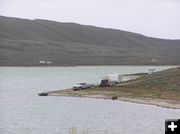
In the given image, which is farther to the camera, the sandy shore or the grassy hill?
the grassy hill

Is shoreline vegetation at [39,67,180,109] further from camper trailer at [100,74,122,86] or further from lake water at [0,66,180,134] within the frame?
camper trailer at [100,74,122,86]

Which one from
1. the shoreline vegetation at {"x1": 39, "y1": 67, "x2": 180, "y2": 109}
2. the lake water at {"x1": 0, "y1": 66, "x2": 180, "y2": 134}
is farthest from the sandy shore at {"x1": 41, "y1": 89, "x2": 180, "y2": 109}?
the lake water at {"x1": 0, "y1": 66, "x2": 180, "y2": 134}

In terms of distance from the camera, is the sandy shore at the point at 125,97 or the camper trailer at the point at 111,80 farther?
the camper trailer at the point at 111,80

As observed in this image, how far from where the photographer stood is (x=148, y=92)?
61438 millimetres

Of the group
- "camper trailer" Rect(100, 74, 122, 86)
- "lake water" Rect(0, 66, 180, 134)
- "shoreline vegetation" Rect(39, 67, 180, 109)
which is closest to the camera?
"lake water" Rect(0, 66, 180, 134)

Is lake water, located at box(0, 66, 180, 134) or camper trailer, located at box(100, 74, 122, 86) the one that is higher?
camper trailer, located at box(100, 74, 122, 86)

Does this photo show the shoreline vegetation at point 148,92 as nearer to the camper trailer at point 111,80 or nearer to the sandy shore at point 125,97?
the sandy shore at point 125,97

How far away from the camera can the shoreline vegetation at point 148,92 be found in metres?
53.1

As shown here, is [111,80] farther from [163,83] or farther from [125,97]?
[125,97]

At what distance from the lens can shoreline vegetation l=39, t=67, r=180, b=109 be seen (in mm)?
53062

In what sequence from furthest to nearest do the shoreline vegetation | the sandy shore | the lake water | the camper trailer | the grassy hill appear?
the camper trailer, the grassy hill, the shoreline vegetation, the sandy shore, the lake water

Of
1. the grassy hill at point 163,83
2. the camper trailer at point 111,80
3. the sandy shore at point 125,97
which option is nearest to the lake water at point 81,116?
the sandy shore at point 125,97

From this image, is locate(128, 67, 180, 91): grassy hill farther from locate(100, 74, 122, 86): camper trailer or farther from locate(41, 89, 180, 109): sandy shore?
locate(41, 89, 180, 109): sandy shore

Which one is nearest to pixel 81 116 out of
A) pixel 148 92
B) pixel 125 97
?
pixel 125 97
